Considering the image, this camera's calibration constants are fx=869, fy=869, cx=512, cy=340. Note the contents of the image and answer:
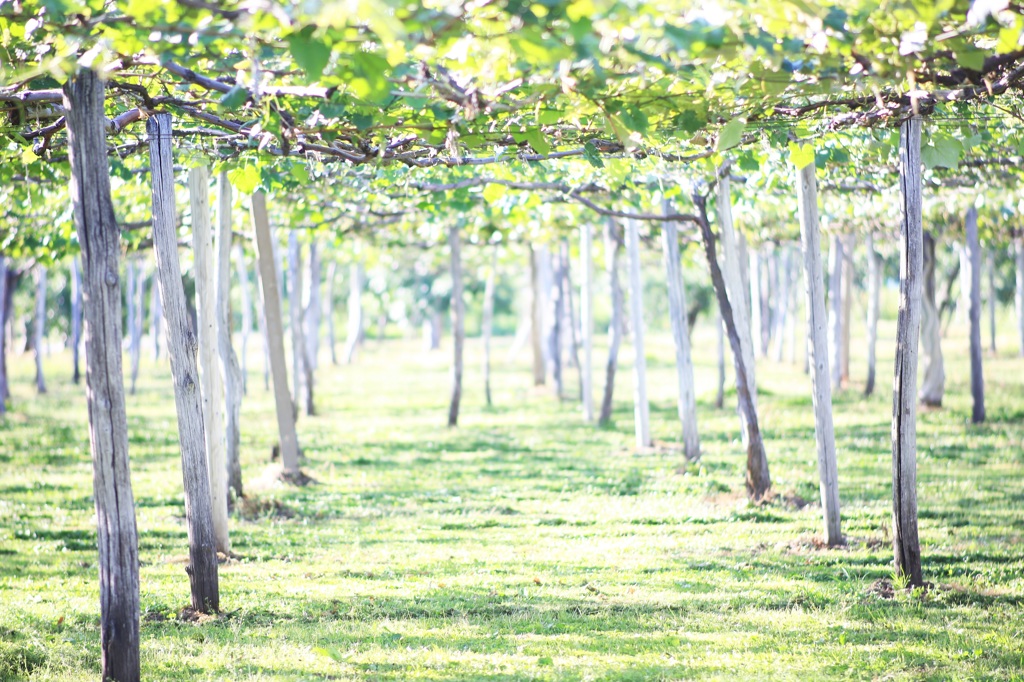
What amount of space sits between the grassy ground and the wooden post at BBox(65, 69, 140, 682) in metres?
0.66

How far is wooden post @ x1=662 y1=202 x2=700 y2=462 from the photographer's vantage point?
1125cm

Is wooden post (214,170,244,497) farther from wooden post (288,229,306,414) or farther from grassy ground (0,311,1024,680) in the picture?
wooden post (288,229,306,414)

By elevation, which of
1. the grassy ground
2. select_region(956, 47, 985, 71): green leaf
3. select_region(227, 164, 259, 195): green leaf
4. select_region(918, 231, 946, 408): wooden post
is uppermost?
select_region(956, 47, 985, 71): green leaf

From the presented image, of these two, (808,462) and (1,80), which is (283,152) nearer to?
(1,80)

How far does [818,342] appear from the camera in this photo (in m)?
7.42

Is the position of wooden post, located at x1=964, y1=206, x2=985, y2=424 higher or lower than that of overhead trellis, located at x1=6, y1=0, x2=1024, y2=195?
lower

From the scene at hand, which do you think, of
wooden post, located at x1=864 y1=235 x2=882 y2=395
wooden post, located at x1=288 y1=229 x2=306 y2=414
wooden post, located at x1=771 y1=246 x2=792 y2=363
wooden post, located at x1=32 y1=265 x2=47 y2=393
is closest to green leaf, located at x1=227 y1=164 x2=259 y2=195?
wooden post, located at x1=288 y1=229 x2=306 y2=414

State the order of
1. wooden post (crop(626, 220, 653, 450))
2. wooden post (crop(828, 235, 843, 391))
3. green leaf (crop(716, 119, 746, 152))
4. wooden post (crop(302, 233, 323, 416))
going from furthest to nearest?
wooden post (crop(828, 235, 843, 391)) < wooden post (crop(302, 233, 323, 416)) < wooden post (crop(626, 220, 653, 450)) < green leaf (crop(716, 119, 746, 152))

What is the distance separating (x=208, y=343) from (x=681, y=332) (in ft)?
21.4

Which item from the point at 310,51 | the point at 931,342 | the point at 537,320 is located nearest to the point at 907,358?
the point at 310,51

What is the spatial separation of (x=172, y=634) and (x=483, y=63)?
4084mm

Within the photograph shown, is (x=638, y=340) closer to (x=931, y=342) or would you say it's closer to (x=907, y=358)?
(x=931, y=342)

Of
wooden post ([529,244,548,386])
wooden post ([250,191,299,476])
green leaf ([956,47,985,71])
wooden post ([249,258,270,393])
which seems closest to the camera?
green leaf ([956,47,985,71])

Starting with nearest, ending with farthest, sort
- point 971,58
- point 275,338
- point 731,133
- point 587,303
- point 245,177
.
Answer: point 971,58
point 731,133
point 245,177
point 275,338
point 587,303
